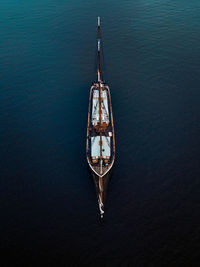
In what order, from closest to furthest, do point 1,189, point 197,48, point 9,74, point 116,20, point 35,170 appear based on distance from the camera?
1. point 1,189
2. point 35,170
3. point 9,74
4. point 197,48
5. point 116,20

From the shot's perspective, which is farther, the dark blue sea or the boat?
the boat

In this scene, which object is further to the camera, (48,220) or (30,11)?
(30,11)

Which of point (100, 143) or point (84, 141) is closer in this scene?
point (100, 143)

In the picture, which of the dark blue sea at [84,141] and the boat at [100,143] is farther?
the boat at [100,143]

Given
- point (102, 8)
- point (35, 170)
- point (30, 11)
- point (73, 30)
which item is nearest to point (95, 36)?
point (73, 30)

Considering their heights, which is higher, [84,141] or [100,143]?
[84,141]

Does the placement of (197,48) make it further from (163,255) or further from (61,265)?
(61,265)

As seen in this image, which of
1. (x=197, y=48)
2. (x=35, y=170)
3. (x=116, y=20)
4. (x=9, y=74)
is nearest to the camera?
(x=35, y=170)

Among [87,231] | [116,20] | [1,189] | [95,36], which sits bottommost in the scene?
[87,231]
